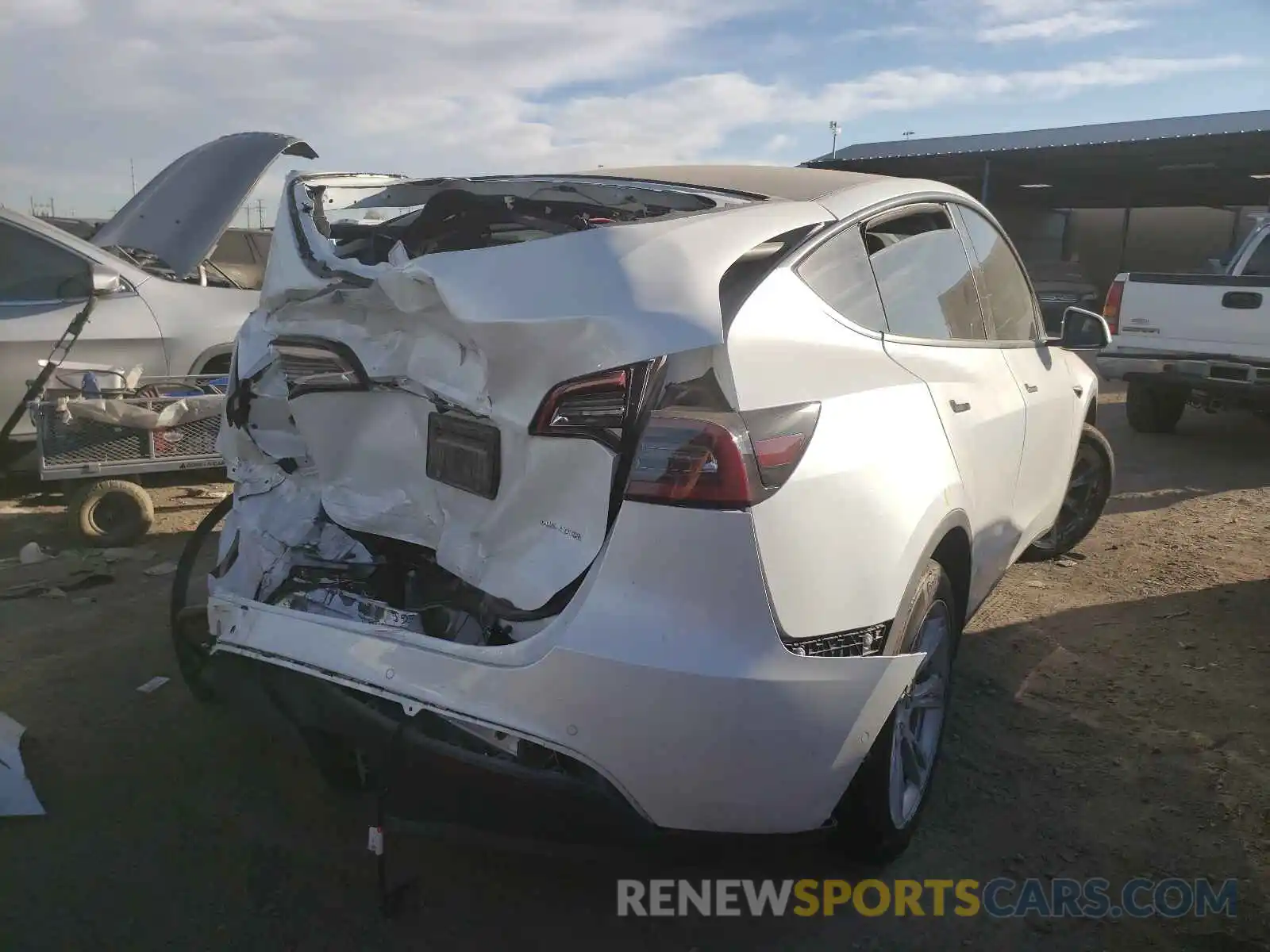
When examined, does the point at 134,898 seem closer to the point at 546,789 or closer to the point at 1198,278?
the point at 546,789

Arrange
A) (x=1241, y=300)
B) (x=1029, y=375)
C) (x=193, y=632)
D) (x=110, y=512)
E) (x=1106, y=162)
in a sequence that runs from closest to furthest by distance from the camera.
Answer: (x=193, y=632), (x=1029, y=375), (x=110, y=512), (x=1241, y=300), (x=1106, y=162)

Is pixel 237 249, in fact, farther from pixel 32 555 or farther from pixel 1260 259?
pixel 1260 259

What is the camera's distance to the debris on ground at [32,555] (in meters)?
5.23

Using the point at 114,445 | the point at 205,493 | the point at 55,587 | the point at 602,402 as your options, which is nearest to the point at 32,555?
the point at 55,587

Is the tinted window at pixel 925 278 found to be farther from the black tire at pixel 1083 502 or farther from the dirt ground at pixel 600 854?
the black tire at pixel 1083 502

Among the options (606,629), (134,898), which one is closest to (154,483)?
(134,898)

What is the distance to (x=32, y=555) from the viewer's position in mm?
5254

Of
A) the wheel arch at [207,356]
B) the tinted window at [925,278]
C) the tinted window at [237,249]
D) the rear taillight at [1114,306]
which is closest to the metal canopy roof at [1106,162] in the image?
the rear taillight at [1114,306]

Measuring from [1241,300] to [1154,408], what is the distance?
1.62 metres

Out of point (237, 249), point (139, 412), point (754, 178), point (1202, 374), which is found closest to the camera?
point (754, 178)

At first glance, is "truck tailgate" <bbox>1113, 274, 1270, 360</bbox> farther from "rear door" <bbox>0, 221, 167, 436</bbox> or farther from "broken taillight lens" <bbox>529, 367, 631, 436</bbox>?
"rear door" <bbox>0, 221, 167, 436</bbox>

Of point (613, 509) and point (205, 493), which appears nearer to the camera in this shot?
point (613, 509)

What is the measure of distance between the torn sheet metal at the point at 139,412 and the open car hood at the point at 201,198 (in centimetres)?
78

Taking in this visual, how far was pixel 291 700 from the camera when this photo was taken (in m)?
2.53
